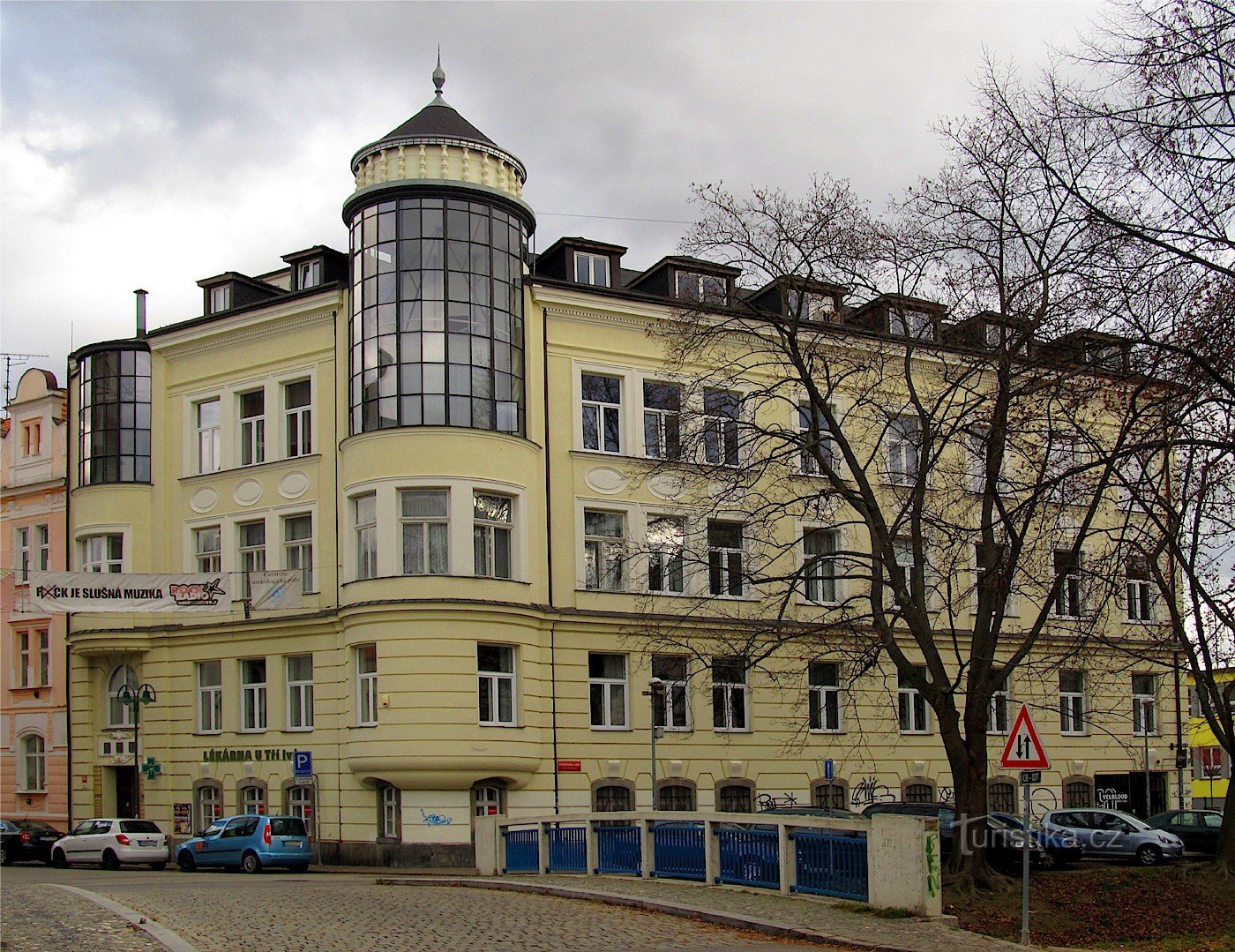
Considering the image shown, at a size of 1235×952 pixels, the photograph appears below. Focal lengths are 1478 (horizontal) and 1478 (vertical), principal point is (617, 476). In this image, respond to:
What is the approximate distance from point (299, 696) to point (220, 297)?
12825 mm

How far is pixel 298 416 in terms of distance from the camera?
40.8 m

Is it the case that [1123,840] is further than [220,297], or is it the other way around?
[220,297]

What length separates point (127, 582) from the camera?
36.8 metres

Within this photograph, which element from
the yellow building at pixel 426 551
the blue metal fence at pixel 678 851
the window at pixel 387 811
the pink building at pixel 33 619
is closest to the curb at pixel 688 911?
the blue metal fence at pixel 678 851

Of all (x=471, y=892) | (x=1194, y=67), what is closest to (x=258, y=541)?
(x=471, y=892)

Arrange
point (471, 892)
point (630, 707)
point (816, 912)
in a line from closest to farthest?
point (816, 912) → point (471, 892) → point (630, 707)

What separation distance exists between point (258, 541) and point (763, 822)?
2285 cm

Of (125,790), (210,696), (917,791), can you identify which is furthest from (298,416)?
(917,791)

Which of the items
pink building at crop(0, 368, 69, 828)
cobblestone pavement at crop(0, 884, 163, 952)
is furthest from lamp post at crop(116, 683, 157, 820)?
cobblestone pavement at crop(0, 884, 163, 952)

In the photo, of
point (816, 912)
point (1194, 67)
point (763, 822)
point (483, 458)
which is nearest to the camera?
point (1194, 67)

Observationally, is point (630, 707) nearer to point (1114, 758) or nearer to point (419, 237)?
point (419, 237)

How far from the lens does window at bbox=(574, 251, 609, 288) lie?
41.1 m

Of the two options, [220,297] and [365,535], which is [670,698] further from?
[220,297]

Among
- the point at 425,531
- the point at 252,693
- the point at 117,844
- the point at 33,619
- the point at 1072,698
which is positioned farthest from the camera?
the point at 33,619
